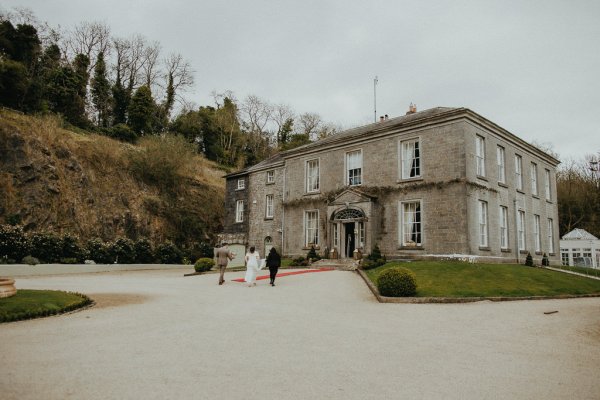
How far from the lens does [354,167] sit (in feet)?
85.5

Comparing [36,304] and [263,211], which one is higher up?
[263,211]

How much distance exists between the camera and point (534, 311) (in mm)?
11156

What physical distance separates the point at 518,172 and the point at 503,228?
15.5 ft

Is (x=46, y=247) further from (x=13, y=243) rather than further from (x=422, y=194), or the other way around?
(x=422, y=194)

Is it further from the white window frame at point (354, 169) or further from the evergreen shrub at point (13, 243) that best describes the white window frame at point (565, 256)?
the evergreen shrub at point (13, 243)

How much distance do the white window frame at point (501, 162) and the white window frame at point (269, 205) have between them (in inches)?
620

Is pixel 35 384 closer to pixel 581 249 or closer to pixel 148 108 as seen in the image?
pixel 581 249

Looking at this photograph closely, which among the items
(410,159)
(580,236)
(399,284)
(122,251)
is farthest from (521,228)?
(122,251)

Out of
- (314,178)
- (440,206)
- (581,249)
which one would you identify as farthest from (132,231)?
(581,249)

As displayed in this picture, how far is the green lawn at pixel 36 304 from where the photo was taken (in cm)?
916

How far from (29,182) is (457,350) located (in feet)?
91.8

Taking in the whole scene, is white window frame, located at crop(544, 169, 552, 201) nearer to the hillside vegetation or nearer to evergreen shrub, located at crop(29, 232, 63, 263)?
the hillside vegetation

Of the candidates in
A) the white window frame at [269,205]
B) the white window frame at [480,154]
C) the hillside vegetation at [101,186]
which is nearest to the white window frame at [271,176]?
the white window frame at [269,205]

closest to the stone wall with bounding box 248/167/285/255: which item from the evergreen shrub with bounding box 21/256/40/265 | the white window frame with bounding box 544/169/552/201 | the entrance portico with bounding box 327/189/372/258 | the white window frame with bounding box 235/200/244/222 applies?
the white window frame with bounding box 235/200/244/222
